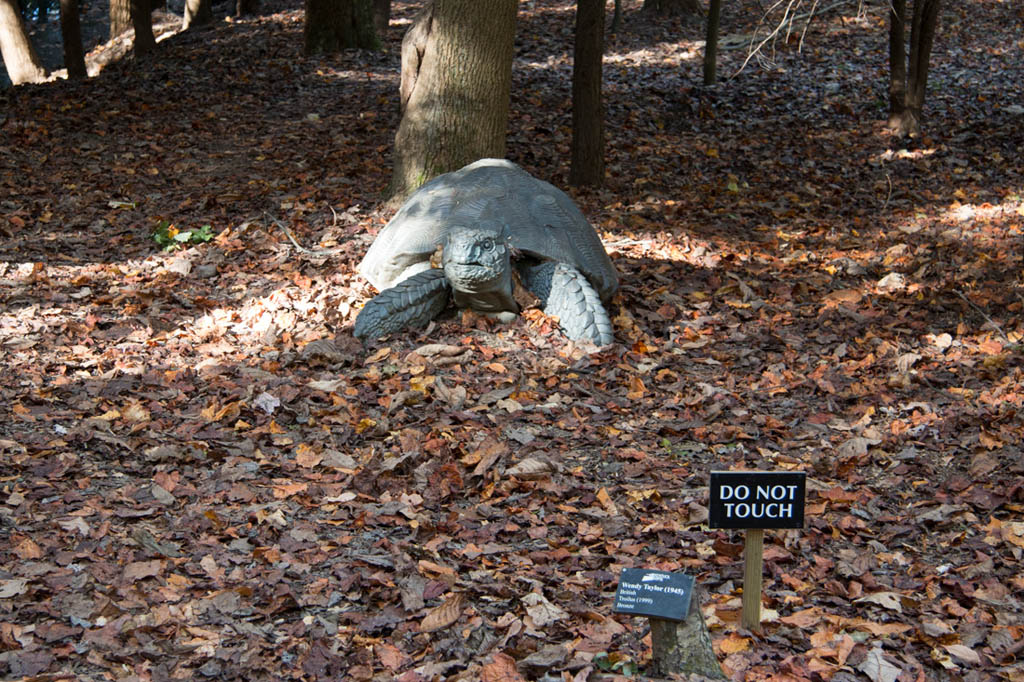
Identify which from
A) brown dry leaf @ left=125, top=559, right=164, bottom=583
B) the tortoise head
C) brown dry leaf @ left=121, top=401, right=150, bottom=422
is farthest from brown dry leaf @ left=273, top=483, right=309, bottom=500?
the tortoise head

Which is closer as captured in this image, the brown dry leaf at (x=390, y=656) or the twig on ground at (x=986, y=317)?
the brown dry leaf at (x=390, y=656)

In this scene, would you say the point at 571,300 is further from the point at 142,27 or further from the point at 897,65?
the point at 142,27

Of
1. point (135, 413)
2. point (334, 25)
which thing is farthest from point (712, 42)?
point (135, 413)

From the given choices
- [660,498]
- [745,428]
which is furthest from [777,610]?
[745,428]

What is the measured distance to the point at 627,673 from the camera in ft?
11.1

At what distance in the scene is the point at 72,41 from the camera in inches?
551

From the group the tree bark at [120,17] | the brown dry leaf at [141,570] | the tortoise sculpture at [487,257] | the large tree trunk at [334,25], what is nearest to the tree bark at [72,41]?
the tree bark at [120,17]

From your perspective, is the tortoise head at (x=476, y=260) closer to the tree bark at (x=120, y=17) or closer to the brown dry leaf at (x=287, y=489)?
the brown dry leaf at (x=287, y=489)

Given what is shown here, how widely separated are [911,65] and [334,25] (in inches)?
345

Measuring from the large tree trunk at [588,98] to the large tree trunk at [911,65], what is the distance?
3761 millimetres

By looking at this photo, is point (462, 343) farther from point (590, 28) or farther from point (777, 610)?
point (590, 28)

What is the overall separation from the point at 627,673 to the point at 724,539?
115cm

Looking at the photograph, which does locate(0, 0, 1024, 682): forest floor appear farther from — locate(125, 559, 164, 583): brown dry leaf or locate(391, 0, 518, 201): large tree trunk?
locate(391, 0, 518, 201): large tree trunk

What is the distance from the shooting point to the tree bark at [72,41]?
1384 centimetres
